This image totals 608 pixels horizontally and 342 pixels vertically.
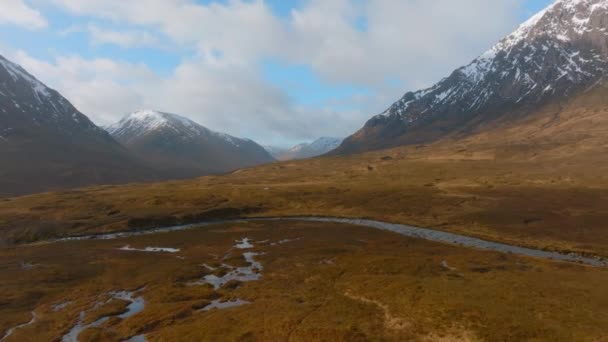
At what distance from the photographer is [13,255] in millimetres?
85000

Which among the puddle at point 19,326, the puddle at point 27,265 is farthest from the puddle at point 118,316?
the puddle at point 27,265

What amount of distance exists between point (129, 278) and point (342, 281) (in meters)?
33.7

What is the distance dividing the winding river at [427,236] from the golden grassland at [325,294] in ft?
20.1

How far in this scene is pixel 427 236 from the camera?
3703 inches

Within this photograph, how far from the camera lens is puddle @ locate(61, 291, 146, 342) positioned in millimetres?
43272

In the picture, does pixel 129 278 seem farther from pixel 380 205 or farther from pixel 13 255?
pixel 380 205

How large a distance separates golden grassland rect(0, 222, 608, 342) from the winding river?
612cm

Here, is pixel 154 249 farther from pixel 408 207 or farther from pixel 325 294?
pixel 408 207

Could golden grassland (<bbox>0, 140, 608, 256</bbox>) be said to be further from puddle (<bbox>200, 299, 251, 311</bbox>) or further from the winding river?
puddle (<bbox>200, 299, 251, 311</bbox>)

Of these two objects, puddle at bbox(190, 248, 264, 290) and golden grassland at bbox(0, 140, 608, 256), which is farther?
golden grassland at bbox(0, 140, 608, 256)

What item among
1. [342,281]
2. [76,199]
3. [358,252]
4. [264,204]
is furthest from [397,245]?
[76,199]

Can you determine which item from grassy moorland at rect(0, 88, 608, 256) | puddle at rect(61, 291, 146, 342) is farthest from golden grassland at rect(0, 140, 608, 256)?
puddle at rect(61, 291, 146, 342)

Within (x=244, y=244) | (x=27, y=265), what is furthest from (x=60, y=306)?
(x=244, y=244)

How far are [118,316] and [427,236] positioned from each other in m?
67.4
